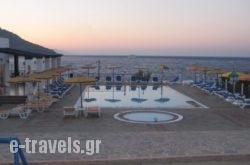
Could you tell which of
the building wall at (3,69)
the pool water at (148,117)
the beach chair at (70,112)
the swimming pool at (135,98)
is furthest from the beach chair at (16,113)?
the building wall at (3,69)

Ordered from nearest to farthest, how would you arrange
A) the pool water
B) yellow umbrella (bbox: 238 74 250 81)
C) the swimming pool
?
the pool water, yellow umbrella (bbox: 238 74 250 81), the swimming pool

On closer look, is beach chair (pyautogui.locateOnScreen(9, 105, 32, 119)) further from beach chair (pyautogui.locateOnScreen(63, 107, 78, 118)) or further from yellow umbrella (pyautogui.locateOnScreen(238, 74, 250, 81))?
yellow umbrella (pyautogui.locateOnScreen(238, 74, 250, 81))

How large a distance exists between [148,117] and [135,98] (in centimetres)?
462

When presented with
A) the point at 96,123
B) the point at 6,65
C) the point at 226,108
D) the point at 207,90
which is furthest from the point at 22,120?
the point at 207,90

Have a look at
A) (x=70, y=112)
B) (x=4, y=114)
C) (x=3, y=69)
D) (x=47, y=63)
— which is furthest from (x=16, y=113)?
(x=47, y=63)

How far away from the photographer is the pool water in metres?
15.0

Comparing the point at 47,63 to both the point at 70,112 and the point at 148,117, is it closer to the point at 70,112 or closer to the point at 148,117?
the point at 70,112

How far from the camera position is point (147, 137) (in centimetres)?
1088

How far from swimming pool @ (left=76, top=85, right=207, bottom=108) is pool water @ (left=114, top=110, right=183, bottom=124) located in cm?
232

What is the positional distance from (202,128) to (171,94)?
12.3 meters

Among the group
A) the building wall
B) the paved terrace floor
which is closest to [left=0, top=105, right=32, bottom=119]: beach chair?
the paved terrace floor

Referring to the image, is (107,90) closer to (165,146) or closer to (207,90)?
(207,90)

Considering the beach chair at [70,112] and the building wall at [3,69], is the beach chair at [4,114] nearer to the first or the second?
the beach chair at [70,112]

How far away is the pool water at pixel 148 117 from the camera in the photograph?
49.2ft
